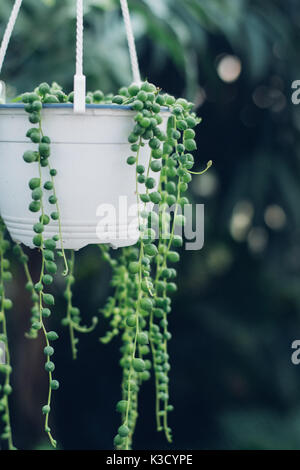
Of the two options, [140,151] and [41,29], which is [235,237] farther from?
[140,151]

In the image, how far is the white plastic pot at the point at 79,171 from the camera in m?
0.67

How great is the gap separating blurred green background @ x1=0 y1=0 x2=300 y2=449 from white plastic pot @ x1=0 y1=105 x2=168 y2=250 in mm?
835

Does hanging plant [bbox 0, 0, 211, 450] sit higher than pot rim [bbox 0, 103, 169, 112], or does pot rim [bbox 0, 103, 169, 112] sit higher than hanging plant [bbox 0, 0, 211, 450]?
pot rim [bbox 0, 103, 169, 112]

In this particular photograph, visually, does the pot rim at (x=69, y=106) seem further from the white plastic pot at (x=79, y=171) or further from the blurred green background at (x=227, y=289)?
the blurred green background at (x=227, y=289)

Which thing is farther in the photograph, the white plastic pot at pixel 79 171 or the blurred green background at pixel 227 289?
the blurred green background at pixel 227 289

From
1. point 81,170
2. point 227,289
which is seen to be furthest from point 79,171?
point 227,289

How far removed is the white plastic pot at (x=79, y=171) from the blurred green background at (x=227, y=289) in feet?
2.74

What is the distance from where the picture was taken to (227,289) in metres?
2.18

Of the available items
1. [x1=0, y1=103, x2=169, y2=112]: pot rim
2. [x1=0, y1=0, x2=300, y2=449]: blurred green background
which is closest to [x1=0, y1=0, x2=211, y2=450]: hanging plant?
[x1=0, y1=103, x2=169, y2=112]: pot rim

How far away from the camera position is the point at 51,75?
1.28 meters

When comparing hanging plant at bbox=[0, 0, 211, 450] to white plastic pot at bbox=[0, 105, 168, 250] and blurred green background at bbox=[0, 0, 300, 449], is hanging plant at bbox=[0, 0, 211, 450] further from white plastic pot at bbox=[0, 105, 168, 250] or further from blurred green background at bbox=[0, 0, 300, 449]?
blurred green background at bbox=[0, 0, 300, 449]

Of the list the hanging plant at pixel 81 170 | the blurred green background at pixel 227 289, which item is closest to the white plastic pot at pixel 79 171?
the hanging plant at pixel 81 170

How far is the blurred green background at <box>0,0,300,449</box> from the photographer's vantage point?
1.81 meters
